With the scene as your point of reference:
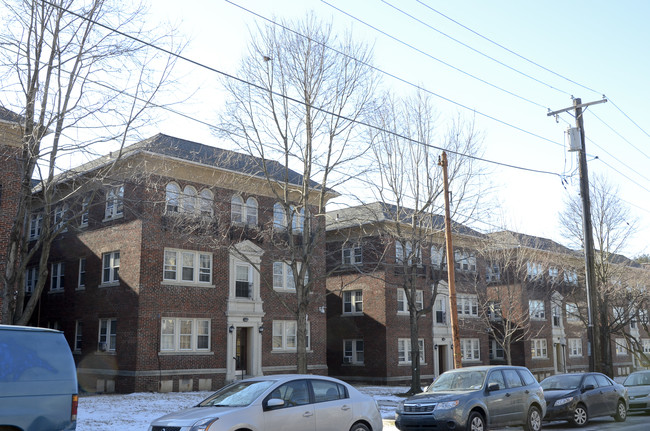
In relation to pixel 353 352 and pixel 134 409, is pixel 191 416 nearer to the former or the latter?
pixel 134 409

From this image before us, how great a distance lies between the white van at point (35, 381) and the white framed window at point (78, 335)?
22.3 m

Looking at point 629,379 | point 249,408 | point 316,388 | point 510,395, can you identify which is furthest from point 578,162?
point 249,408

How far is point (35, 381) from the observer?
26.8ft

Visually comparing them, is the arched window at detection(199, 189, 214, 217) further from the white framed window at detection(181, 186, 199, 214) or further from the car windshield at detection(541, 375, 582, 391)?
the car windshield at detection(541, 375, 582, 391)

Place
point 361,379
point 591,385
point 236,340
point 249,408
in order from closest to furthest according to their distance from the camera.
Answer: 1. point 249,408
2. point 591,385
3. point 236,340
4. point 361,379

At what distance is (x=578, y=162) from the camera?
22109 millimetres

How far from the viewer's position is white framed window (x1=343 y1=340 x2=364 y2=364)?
123 feet

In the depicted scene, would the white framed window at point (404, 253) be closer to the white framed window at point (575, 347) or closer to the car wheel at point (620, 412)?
the car wheel at point (620, 412)

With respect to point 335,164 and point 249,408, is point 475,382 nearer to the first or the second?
point 249,408

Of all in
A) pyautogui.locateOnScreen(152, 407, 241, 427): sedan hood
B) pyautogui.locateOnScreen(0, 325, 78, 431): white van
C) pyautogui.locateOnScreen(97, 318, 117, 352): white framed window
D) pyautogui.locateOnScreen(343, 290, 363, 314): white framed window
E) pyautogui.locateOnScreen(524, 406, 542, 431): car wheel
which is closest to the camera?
pyautogui.locateOnScreen(0, 325, 78, 431): white van

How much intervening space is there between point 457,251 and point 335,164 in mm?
17772

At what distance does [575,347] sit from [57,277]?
40.3 meters

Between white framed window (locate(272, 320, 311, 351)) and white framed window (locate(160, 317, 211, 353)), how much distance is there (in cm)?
416

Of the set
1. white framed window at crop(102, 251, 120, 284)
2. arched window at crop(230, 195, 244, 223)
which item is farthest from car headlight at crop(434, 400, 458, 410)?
white framed window at crop(102, 251, 120, 284)
